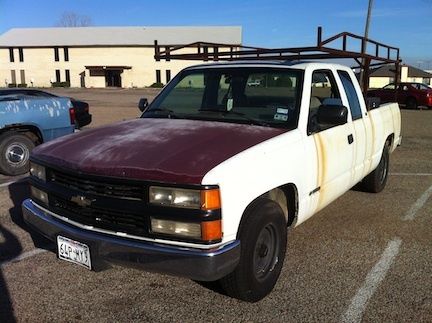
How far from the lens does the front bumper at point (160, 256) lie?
3008 mm

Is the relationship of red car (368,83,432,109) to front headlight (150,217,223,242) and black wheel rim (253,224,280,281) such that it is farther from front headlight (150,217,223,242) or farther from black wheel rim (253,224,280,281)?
front headlight (150,217,223,242)

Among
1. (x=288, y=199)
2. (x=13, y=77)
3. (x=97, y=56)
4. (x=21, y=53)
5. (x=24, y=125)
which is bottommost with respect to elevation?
(x=288, y=199)

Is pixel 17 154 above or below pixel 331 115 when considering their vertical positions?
below

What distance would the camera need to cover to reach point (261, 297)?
3.62 m

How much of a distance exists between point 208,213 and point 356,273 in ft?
6.09

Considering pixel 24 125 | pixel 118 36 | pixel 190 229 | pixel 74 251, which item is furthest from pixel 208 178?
pixel 118 36

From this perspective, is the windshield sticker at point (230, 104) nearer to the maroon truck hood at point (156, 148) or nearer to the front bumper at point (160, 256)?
the maroon truck hood at point (156, 148)

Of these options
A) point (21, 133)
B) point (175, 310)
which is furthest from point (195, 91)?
point (21, 133)

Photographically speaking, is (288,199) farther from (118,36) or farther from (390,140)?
(118,36)

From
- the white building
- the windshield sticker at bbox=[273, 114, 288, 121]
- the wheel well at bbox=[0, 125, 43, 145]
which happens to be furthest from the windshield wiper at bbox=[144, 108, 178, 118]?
the white building

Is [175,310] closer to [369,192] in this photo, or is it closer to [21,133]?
[369,192]

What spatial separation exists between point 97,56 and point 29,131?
6521cm

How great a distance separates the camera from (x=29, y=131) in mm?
8359

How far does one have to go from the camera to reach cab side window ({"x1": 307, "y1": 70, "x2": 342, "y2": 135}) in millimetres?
4375
